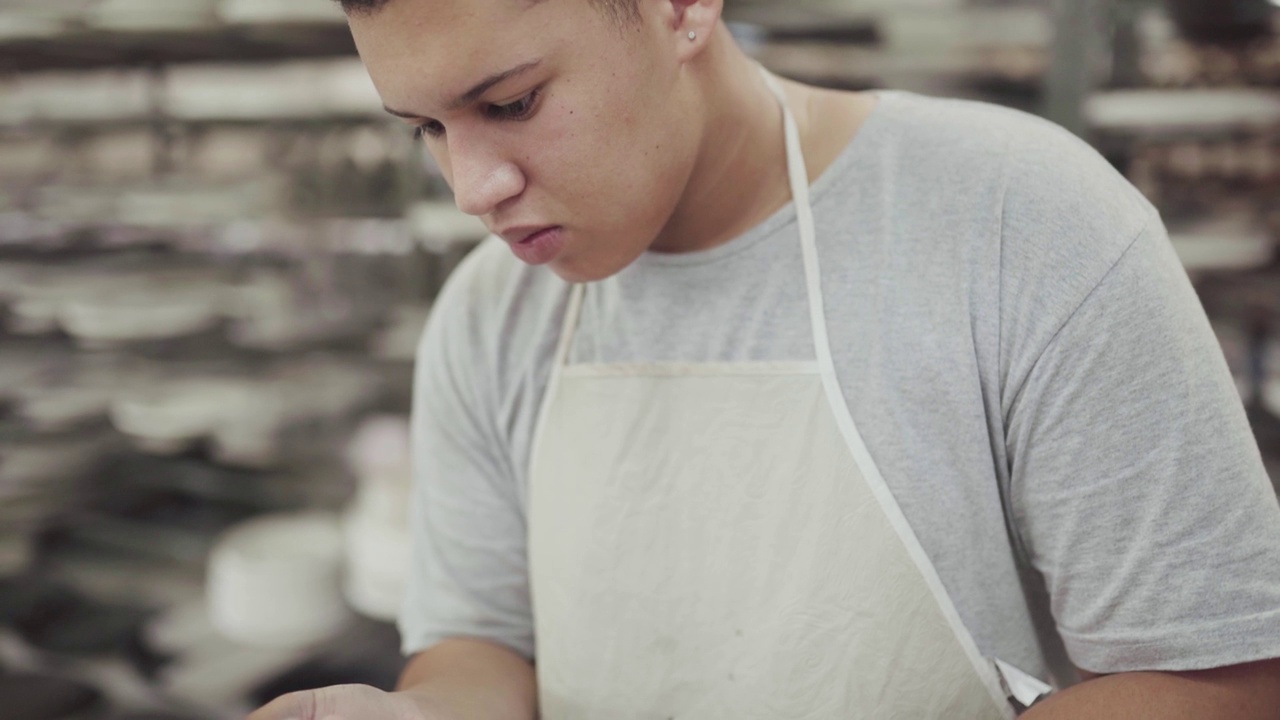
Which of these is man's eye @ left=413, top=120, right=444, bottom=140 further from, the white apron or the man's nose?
the white apron

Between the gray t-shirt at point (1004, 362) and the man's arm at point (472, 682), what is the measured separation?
21 centimetres

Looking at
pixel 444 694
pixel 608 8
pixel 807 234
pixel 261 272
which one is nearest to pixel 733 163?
pixel 807 234

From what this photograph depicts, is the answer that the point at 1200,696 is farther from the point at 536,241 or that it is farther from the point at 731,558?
the point at 536,241

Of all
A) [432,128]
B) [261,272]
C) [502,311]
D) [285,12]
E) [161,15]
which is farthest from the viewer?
[261,272]

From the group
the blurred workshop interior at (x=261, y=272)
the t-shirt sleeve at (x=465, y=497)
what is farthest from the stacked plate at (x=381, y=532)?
the t-shirt sleeve at (x=465, y=497)

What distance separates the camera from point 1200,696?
77 cm

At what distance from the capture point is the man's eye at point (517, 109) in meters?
0.79

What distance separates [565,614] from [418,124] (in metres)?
0.54

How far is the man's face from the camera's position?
74 centimetres

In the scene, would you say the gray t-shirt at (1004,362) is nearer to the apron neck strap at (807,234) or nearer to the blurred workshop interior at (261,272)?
the apron neck strap at (807,234)

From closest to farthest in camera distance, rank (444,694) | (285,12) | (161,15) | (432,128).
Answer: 1. (432,128)
2. (444,694)
3. (285,12)
4. (161,15)

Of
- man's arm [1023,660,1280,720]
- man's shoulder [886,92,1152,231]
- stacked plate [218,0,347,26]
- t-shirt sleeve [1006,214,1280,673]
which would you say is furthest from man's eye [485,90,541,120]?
stacked plate [218,0,347,26]

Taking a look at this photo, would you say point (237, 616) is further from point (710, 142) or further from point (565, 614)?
point (710, 142)

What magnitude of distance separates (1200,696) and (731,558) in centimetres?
42
